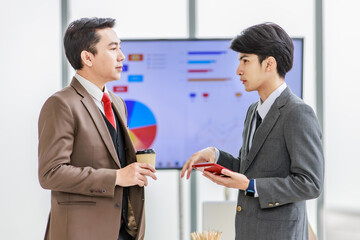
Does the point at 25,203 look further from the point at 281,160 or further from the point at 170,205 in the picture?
the point at 281,160

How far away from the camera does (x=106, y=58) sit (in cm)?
236

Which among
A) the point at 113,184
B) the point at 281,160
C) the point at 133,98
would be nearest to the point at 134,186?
the point at 113,184

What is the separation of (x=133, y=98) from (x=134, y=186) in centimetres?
179

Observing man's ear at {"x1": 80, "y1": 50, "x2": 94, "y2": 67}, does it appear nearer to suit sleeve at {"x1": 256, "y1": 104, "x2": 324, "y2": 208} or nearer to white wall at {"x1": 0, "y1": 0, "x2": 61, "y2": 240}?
suit sleeve at {"x1": 256, "y1": 104, "x2": 324, "y2": 208}

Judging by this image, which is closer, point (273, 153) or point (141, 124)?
point (273, 153)

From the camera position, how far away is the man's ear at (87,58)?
7.63 feet

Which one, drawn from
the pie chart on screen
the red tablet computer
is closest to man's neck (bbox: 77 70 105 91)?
the red tablet computer

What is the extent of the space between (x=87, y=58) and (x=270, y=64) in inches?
33.8

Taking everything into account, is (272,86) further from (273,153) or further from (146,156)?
(146,156)

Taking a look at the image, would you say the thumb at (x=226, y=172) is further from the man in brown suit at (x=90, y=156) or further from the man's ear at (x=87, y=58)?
the man's ear at (x=87, y=58)

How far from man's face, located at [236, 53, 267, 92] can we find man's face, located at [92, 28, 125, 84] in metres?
0.61

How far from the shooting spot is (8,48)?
4309 mm

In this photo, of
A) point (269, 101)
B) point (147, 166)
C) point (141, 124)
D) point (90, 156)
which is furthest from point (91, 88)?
point (141, 124)

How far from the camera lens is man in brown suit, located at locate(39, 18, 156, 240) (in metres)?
2.09
